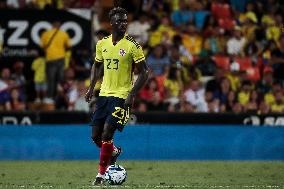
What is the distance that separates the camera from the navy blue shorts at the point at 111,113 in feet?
38.2

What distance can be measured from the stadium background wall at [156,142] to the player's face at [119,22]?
263 inches

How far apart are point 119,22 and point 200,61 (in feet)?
34.2

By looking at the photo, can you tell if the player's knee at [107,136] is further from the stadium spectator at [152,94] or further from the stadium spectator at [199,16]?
the stadium spectator at [199,16]

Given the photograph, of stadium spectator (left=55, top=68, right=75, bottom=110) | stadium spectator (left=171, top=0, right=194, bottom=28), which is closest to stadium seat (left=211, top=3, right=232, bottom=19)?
stadium spectator (left=171, top=0, right=194, bottom=28)

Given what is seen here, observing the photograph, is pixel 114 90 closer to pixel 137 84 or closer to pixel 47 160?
pixel 137 84

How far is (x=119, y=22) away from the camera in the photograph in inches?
455

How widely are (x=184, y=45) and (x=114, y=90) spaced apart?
10893 mm

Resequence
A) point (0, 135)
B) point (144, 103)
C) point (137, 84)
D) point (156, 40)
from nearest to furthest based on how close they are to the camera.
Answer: point (137, 84) < point (0, 135) < point (144, 103) < point (156, 40)

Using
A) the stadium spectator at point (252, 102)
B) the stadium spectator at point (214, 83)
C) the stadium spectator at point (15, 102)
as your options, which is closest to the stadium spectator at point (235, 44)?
the stadium spectator at point (214, 83)

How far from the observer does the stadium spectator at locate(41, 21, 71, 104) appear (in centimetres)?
2042

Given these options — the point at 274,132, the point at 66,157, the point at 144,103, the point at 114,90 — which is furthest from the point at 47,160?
the point at 114,90

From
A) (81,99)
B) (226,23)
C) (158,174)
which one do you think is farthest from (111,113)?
(226,23)

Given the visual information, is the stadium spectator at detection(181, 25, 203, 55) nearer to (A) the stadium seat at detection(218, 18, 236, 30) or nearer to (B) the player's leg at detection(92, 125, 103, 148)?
(A) the stadium seat at detection(218, 18, 236, 30)

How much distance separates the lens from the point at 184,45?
73.7ft
